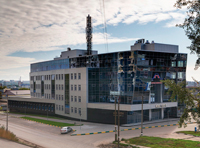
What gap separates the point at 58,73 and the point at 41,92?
16.0m

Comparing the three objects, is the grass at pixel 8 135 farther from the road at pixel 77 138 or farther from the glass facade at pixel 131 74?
the glass facade at pixel 131 74

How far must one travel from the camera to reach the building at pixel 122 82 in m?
50.3

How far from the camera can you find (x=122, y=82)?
169 ft

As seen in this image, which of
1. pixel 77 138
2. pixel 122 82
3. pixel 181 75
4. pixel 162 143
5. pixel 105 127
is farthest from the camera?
pixel 181 75

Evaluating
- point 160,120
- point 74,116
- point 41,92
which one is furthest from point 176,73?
point 41,92

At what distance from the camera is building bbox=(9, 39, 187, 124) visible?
50344mm

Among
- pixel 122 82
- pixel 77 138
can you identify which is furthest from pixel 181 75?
pixel 77 138

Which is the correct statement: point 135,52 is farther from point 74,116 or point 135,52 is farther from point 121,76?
point 74,116

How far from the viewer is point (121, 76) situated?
5166 centimetres

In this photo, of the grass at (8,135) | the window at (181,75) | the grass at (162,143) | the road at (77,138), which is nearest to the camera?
the grass at (162,143)

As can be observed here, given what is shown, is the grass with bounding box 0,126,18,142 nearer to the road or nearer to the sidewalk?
the road

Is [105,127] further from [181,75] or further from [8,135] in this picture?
[181,75]

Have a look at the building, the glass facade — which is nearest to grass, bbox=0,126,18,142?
the building

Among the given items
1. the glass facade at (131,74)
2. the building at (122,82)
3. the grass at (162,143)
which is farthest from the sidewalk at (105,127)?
the grass at (162,143)
